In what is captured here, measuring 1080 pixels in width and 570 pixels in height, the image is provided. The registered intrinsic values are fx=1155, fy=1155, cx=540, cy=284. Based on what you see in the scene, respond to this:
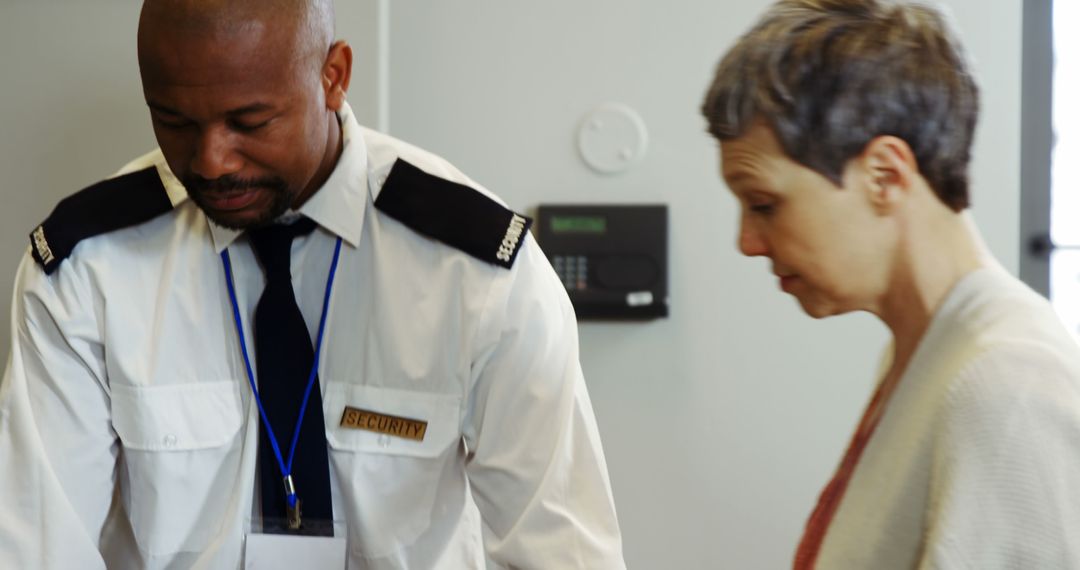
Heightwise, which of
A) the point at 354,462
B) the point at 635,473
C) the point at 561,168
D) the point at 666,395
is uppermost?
the point at 561,168

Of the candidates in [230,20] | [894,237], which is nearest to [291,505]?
[230,20]

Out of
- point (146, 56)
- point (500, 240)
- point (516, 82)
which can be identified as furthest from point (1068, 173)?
point (146, 56)

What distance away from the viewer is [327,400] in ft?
5.15

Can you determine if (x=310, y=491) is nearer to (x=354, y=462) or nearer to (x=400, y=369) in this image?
(x=354, y=462)

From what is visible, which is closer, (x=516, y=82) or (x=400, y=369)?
(x=400, y=369)

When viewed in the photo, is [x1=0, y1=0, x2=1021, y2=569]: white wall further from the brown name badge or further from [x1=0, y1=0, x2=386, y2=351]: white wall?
the brown name badge

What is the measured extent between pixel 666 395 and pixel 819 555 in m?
1.44

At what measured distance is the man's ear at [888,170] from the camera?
862 mm

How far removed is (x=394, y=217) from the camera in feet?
5.21

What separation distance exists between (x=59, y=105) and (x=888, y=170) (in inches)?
77.6

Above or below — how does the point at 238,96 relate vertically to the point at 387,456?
above

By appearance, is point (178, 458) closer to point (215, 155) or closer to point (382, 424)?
point (382, 424)

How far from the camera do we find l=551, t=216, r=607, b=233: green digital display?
2.33 m

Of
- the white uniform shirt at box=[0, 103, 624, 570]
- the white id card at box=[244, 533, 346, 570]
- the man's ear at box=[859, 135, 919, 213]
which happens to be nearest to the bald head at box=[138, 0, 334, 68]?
the white uniform shirt at box=[0, 103, 624, 570]
